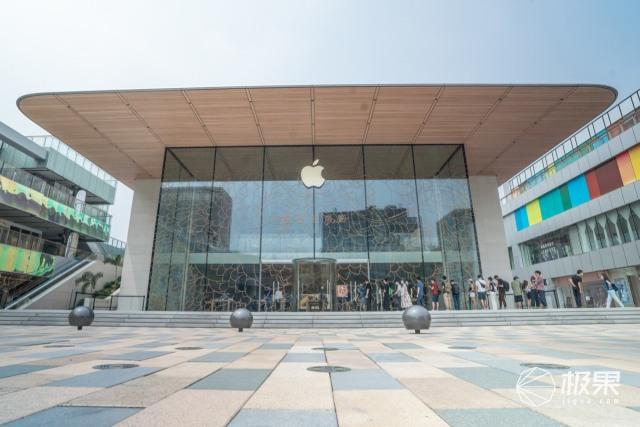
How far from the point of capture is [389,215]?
64.1 ft

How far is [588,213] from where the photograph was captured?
28.8 m

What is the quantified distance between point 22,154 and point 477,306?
3761 cm

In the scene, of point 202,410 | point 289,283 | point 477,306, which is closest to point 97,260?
point 289,283

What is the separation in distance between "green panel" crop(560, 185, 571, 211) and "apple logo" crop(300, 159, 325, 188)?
25.4 m

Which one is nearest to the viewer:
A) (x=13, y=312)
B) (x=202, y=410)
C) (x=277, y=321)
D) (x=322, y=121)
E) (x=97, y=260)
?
(x=202, y=410)

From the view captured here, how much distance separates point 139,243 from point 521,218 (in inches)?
1523

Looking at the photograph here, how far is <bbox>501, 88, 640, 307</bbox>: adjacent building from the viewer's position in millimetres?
24781

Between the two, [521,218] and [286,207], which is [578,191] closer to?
[521,218]

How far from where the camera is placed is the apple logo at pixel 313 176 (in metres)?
20.1

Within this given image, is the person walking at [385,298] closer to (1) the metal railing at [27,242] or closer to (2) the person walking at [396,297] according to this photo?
(2) the person walking at [396,297]

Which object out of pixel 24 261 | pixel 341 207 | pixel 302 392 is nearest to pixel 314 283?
pixel 341 207

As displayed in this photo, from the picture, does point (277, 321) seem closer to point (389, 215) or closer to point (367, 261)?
point (367, 261)

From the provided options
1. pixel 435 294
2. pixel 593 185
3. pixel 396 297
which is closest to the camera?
pixel 435 294

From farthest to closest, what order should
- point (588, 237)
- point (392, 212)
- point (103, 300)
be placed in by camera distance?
point (588, 237) < point (103, 300) < point (392, 212)
